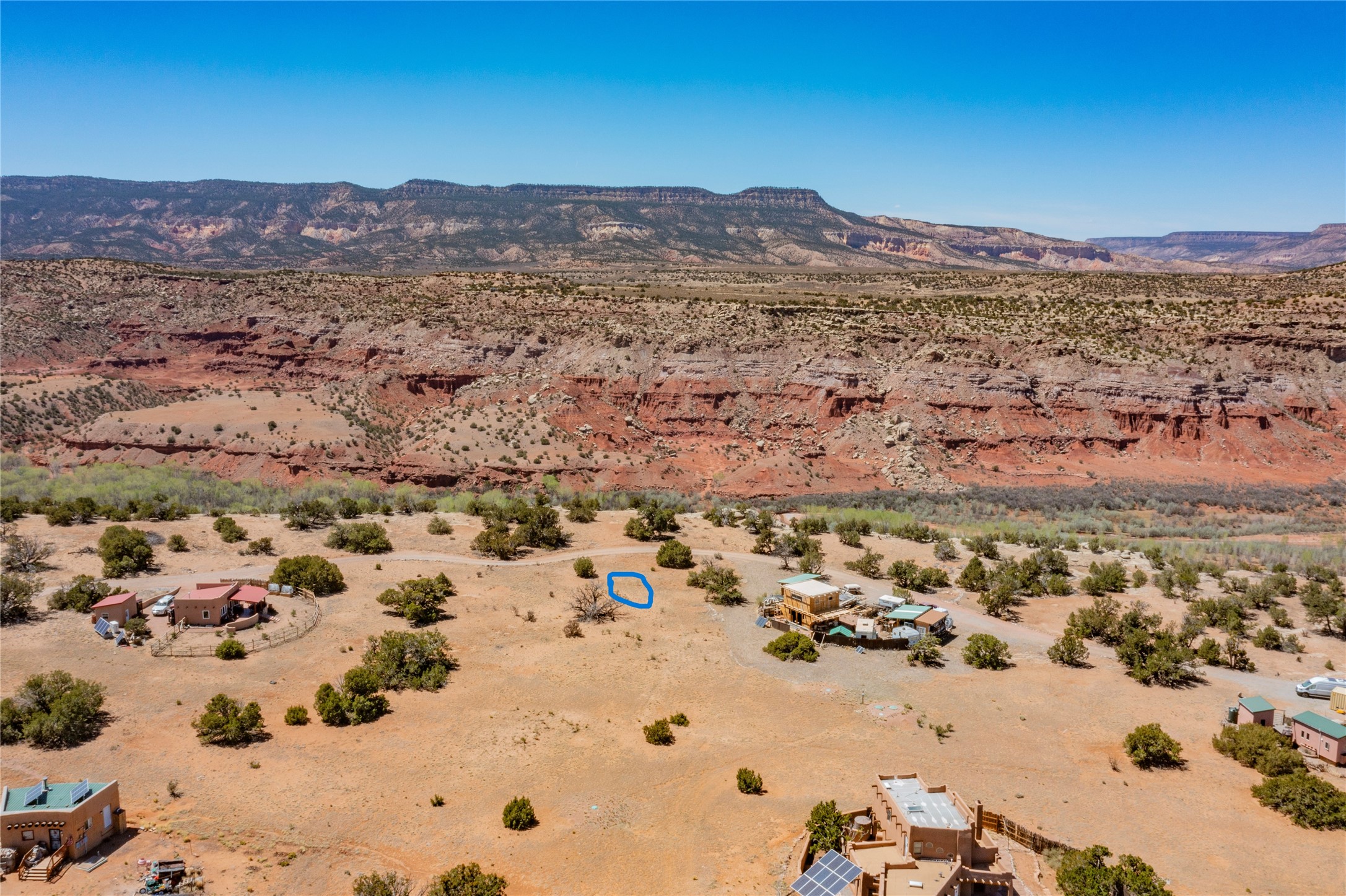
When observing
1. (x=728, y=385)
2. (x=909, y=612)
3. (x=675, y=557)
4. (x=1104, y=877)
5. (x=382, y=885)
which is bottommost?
(x=675, y=557)

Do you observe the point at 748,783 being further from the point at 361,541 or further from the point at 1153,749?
the point at 361,541

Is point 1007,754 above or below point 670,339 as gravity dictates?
below

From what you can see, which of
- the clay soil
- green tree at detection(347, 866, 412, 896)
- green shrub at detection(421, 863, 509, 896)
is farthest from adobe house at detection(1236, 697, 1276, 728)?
green tree at detection(347, 866, 412, 896)

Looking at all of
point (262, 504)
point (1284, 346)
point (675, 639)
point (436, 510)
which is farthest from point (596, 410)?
point (1284, 346)

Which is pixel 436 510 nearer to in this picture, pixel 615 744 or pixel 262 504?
pixel 262 504

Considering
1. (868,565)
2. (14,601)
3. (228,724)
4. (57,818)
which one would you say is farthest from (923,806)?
(14,601)

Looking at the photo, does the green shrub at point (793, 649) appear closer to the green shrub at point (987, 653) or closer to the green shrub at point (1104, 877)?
the green shrub at point (987, 653)
